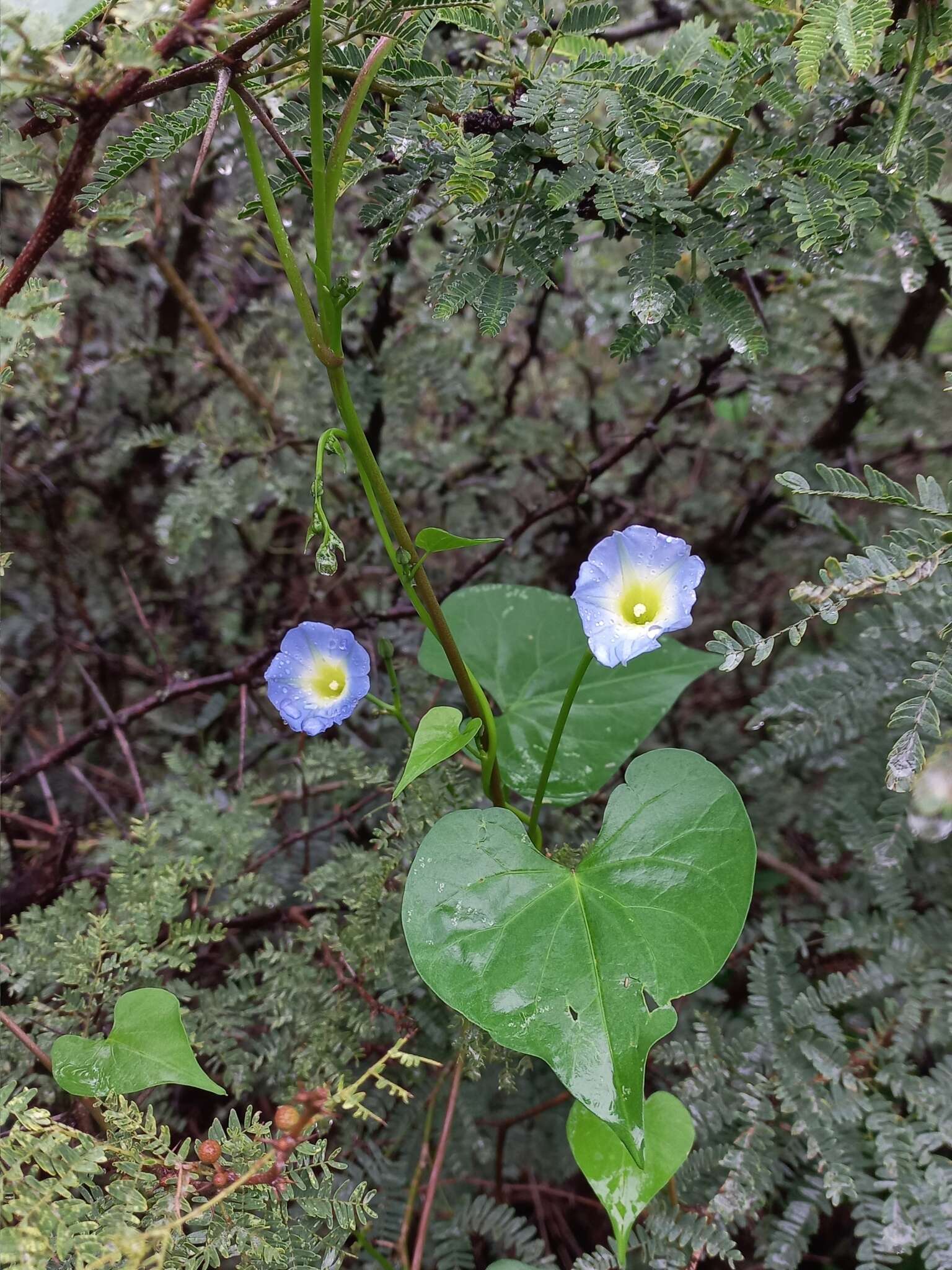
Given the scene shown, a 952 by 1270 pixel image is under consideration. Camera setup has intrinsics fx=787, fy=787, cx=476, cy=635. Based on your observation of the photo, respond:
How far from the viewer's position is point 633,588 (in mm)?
787

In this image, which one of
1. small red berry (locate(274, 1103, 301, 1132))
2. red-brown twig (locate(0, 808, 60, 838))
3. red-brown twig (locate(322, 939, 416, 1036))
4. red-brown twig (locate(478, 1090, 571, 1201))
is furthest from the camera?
red-brown twig (locate(0, 808, 60, 838))

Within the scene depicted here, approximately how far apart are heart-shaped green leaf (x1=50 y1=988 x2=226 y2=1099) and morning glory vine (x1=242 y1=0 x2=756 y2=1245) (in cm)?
21

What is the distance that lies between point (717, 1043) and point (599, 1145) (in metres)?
0.25

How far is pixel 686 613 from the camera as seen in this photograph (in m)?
0.70

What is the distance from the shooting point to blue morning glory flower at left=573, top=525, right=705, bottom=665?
713mm

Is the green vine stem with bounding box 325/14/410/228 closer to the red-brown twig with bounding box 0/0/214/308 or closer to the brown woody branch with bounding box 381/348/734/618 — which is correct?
the red-brown twig with bounding box 0/0/214/308

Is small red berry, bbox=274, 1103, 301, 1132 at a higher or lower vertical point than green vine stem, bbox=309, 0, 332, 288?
lower

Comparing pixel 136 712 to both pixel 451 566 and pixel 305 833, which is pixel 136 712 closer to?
pixel 305 833

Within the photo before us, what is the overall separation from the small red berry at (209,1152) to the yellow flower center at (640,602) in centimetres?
56

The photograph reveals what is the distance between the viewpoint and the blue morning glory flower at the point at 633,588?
71cm

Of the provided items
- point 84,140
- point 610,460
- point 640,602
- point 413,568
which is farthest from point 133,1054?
point 610,460

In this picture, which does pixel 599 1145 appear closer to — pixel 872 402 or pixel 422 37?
pixel 422 37

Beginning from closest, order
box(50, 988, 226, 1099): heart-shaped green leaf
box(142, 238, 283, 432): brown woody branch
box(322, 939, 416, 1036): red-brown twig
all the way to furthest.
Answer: box(50, 988, 226, 1099): heart-shaped green leaf → box(322, 939, 416, 1036): red-brown twig → box(142, 238, 283, 432): brown woody branch

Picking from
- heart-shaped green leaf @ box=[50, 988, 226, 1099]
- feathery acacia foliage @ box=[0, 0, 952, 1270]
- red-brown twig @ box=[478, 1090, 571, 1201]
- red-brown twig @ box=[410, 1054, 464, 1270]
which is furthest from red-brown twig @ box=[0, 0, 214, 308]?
red-brown twig @ box=[478, 1090, 571, 1201]
